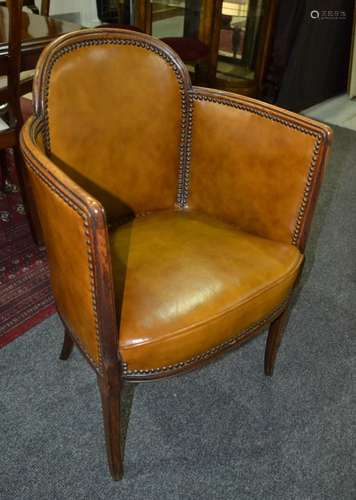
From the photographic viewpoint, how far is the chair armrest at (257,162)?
3.23 ft

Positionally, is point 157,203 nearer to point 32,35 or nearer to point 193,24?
point 32,35

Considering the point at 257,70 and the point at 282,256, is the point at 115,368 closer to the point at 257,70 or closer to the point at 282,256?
the point at 282,256

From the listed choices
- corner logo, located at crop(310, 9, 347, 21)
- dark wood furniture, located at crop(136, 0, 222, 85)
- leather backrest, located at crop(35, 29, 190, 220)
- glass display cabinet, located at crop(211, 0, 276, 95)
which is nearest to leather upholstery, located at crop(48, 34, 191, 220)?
leather backrest, located at crop(35, 29, 190, 220)

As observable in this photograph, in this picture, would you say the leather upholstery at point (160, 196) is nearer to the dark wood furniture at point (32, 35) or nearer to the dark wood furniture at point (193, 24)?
the dark wood furniture at point (32, 35)

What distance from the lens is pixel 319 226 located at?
1955mm

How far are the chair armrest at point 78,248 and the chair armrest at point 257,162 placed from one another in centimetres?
43

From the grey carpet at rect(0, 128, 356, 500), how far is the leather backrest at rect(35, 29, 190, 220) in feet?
1.68

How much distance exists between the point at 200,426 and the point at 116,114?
80 cm

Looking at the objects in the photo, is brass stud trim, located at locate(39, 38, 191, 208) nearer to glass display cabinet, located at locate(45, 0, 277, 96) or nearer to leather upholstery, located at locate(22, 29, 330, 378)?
leather upholstery, located at locate(22, 29, 330, 378)

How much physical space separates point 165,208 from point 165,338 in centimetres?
48

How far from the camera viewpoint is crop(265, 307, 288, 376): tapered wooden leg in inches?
45.6

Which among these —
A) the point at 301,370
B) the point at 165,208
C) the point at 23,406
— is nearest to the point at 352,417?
the point at 301,370

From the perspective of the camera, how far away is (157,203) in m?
1.19

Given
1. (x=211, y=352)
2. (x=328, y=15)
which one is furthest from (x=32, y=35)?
(x=328, y=15)
